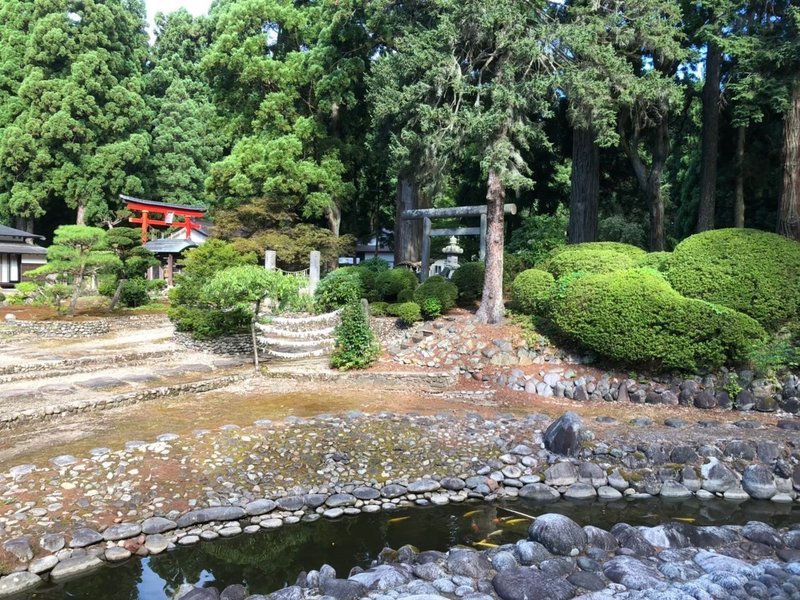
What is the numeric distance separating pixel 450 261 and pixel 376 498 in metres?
11.3

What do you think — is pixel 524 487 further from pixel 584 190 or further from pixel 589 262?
pixel 584 190

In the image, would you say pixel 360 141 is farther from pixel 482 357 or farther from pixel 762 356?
pixel 762 356

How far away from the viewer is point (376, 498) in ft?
21.7

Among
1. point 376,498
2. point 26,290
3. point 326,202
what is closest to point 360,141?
point 326,202

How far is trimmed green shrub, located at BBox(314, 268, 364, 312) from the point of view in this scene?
52.9 ft

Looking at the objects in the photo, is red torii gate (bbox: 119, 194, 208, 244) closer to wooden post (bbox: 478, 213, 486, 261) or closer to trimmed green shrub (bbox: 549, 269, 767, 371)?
wooden post (bbox: 478, 213, 486, 261)

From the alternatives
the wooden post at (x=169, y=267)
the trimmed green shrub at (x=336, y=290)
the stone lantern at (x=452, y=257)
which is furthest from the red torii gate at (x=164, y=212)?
the stone lantern at (x=452, y=257)

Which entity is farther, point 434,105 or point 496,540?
point 434,105

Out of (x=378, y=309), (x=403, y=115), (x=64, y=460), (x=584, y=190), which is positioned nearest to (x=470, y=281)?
(x=378, y=309)

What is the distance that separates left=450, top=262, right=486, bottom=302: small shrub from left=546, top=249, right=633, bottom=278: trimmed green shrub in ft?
A: 8.90

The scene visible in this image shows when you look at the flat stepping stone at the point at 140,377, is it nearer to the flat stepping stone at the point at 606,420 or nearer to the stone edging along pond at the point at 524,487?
the stone edging along pond at the point at 524,487

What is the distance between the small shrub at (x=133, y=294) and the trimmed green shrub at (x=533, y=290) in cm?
1508

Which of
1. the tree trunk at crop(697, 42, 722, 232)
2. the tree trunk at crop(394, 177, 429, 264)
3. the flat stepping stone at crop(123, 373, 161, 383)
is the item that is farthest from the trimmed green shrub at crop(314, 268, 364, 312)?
the tree trunk at crop(697, 42, 722, 232)

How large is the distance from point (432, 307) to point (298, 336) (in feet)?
12.3
